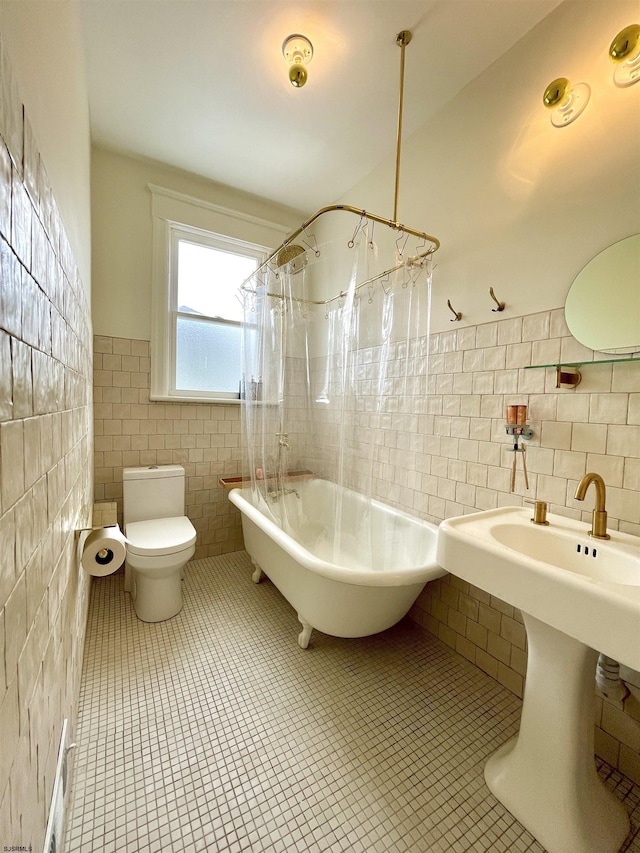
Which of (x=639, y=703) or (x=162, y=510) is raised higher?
(x=162, y=510)

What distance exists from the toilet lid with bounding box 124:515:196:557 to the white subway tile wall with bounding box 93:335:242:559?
1.46 ft

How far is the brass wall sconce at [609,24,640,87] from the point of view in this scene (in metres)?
1.19

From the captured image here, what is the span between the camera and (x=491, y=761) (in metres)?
1.27

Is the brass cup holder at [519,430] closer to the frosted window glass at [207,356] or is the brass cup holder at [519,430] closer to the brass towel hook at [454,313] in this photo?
the brass towel hook at [454,313]

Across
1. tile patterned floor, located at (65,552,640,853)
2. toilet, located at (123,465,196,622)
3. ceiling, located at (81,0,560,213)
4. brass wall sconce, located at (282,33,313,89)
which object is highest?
ceiling, located at (81,0,560,213)

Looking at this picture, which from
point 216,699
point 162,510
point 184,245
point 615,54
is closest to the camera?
point 615,54

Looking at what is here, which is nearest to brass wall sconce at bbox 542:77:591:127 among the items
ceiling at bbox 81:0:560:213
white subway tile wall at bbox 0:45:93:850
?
ceiling at bbox 81:0:560:213

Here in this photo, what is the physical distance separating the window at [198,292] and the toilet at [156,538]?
0.64 metres

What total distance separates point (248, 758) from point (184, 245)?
3.17 m

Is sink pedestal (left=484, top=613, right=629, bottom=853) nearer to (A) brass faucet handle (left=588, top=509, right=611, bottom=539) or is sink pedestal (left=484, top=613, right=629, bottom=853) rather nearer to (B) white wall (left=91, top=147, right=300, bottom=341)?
(A) brass faucet handle (left=588, top=509, right=611, bottom=539)

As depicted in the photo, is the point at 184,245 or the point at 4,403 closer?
the point at 4,403

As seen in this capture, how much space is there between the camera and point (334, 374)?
1.95 m

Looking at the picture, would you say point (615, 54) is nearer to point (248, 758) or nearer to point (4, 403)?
point (4, 403)

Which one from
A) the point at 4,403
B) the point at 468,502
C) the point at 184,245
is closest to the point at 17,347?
the point at 4,403
